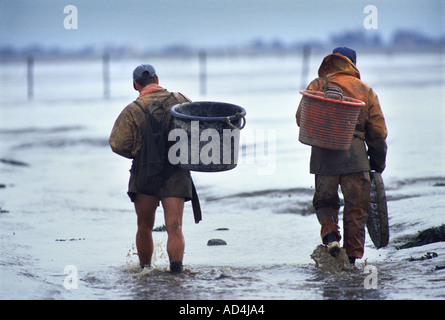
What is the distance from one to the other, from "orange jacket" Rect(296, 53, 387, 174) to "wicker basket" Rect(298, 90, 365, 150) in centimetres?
16

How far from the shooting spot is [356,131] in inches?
254

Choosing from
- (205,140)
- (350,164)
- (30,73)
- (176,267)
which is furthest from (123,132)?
(30,73)

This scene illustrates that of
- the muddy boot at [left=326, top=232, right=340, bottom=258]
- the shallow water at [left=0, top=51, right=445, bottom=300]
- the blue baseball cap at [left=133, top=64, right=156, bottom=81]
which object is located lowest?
the shallow water at [left=0, top=51, right=445, bottom=300]

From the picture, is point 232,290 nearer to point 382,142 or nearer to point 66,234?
point 382,142

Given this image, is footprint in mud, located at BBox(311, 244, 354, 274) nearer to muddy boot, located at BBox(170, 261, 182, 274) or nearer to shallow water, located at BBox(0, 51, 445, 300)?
shallow water, located at BBox(0, 51, 445, 300)

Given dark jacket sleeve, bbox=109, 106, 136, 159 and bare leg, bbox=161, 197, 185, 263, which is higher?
dark jacket sleeve, bbox=109, 106, 136, 159

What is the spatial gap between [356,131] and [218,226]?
9.16ft

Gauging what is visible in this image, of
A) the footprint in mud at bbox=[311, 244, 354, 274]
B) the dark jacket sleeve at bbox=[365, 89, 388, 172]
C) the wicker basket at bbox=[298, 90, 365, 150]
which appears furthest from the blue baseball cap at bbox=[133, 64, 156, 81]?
the footprint in mud at bbox=[311, 244, 354, 274]

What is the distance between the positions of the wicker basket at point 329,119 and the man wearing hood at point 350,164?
179 mm

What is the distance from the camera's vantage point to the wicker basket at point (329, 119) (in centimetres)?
612

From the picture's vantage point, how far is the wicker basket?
6.12 meters

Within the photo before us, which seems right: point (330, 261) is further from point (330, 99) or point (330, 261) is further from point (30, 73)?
point (30, 73)

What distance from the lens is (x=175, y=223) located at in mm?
6309

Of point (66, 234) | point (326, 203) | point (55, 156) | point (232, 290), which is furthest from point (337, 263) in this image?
point (55, 156)
